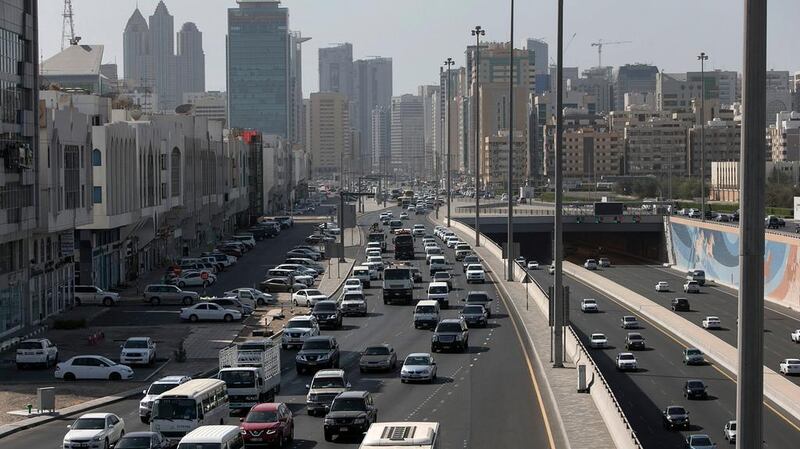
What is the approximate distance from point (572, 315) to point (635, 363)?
22288 millimetres

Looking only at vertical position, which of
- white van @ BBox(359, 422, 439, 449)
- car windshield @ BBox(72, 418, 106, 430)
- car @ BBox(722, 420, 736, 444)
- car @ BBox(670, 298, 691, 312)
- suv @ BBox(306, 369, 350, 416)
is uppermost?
white van @ BBox(359, 422, 439, 449)

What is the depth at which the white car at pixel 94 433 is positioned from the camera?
29.2 metres

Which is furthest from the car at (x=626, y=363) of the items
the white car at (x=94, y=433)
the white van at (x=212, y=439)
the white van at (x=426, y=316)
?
the white van at (x=212, y=439)

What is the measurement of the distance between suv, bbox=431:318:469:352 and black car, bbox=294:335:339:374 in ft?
19.3

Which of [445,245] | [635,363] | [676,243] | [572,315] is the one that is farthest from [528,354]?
[676,243]

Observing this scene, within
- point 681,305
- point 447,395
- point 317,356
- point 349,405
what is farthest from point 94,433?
point 681,305

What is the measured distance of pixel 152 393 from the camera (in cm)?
3584

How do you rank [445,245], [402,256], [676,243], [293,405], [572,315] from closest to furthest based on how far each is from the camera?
[293,405] → [572,315] → [402,256] → [445,245] → [676,243]

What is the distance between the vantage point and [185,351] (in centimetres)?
5156

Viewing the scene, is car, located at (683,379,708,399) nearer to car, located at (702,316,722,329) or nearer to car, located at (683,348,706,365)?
car, located at (683,348,706,365)

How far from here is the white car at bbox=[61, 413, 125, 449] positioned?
29.2 meters

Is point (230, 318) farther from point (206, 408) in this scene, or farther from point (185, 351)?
point (206, 408)

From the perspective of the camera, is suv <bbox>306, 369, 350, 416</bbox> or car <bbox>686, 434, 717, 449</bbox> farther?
car <bbox>686, 434, 717, 449</bbox>

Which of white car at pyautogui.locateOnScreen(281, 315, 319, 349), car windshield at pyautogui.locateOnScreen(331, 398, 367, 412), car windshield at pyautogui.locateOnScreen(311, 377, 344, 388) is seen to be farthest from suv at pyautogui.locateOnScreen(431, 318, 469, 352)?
car windshield at pyautogui.locateOnScreen(331, 398, 367, 412)
